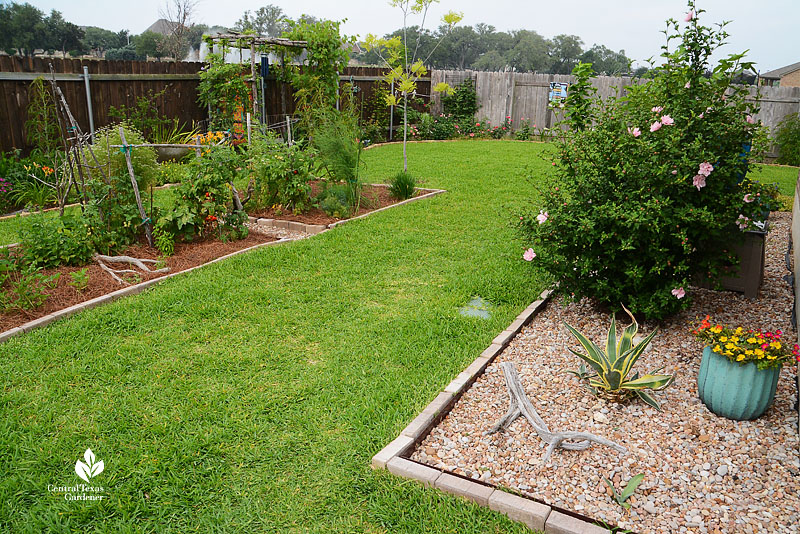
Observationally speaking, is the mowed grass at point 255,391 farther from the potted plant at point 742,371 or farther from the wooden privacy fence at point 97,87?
the wooden privacy fence at point 97,87

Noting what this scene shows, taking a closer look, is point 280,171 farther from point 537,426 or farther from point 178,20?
point 178,20

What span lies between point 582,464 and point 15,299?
13.5 feet

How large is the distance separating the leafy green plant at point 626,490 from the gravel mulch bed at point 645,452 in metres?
0.03

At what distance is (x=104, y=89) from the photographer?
8.89 metres

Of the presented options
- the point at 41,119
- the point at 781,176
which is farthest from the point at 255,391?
the point at 781,176

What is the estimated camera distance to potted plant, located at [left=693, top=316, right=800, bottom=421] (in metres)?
2.77

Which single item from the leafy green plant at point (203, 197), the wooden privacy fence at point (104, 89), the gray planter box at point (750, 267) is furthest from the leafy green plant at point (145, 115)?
the gray planter box at point (750, 267)

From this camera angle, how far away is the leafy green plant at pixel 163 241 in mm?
5445

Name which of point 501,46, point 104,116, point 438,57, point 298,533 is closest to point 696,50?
point 298,533

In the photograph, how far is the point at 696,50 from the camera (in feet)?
12.5

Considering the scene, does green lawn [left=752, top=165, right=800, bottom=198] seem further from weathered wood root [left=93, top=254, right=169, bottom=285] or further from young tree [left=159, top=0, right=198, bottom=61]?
young tree [left=159, top=0, right=198, bottom=61]

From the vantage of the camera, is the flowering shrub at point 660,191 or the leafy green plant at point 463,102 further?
the leafy green plant at point 463,102

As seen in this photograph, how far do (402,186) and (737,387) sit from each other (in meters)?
5.72

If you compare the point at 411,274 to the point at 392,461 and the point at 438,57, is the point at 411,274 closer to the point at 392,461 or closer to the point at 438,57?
the point at 392,461
